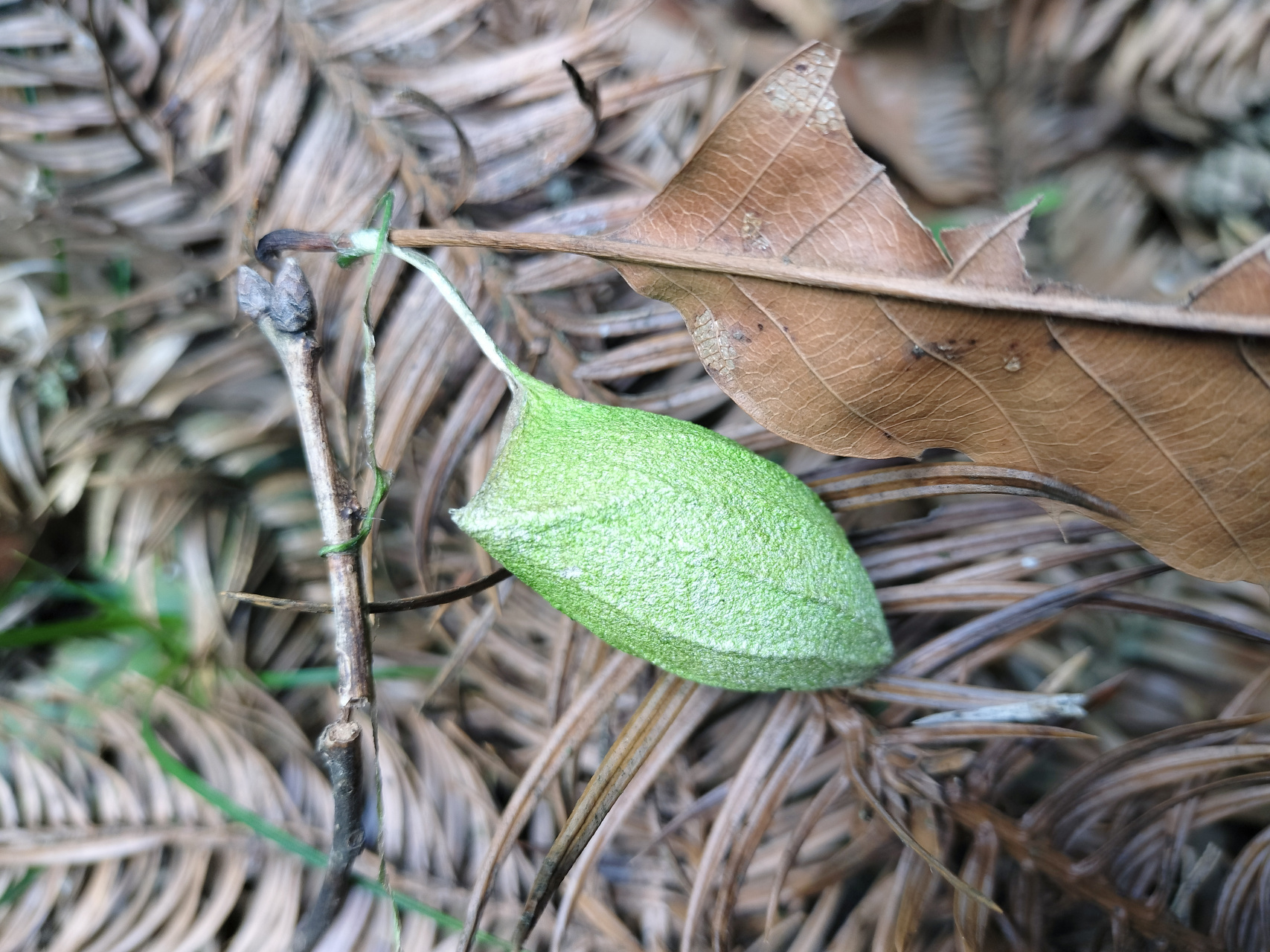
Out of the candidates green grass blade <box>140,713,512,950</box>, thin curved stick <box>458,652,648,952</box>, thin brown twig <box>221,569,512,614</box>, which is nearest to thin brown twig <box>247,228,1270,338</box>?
thin brown twig <box>221,569,512,614</box>

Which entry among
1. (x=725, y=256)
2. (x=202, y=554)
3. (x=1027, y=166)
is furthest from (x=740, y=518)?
(x=1027, y=166)

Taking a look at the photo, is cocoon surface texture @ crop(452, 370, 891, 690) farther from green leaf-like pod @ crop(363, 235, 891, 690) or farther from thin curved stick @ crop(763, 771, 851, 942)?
thin curved stick @ crop(763, 771, 851, 942)

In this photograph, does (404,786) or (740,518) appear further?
(404,786)

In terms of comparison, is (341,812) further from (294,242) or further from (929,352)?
(929,352)

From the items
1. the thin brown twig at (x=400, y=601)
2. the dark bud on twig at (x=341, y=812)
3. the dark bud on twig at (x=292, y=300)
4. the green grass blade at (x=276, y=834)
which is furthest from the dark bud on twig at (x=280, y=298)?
the green grass blade at (x=276, y=834)

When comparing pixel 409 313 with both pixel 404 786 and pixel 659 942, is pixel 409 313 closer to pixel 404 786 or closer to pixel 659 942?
pixel 404 786

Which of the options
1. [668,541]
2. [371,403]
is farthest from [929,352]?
[371,403]

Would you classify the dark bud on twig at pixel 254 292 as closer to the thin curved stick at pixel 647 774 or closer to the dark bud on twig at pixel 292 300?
the dark bud on twig at pixel 292 300
